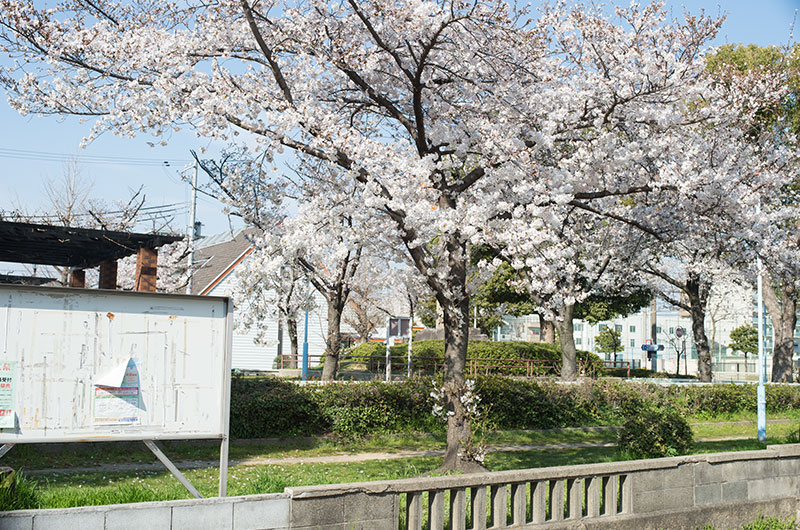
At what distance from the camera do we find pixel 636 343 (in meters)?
93.8

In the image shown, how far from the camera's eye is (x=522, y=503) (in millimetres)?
6906

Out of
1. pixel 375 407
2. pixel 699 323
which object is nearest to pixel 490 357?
pixel 699 323

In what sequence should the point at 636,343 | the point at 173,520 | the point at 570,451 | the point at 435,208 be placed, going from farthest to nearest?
the point at 636,343 → the point at 570,451 → the point at 435,208 → the point at 173,520

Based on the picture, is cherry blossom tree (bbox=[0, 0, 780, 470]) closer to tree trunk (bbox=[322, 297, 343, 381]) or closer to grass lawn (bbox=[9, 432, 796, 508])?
grass lawn (bbox=[9, 432, 796, 508])

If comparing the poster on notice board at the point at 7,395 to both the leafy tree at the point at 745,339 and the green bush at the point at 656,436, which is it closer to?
the green bush at the point at 656,436

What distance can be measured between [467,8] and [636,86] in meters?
3.15

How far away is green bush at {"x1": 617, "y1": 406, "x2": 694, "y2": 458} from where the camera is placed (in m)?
12.1

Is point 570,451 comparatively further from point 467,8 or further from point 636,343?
point 636,343

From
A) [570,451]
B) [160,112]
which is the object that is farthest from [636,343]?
[160,112]

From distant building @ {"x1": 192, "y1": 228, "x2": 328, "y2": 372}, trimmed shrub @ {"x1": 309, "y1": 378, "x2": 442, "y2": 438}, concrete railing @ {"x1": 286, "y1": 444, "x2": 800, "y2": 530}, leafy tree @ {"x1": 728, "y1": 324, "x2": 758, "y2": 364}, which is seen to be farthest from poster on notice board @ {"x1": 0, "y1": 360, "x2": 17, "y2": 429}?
leafy tree @ {"x1": 728, "y1": 324, "x2": 758, "y2": 364}

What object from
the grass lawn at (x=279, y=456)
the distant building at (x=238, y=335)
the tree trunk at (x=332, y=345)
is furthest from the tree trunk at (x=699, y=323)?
the distant building at (x=238, y=335)

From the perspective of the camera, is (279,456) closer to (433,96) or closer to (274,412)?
(274,412)

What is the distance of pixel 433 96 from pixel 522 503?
717 centimetres

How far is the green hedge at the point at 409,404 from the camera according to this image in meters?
14.9
